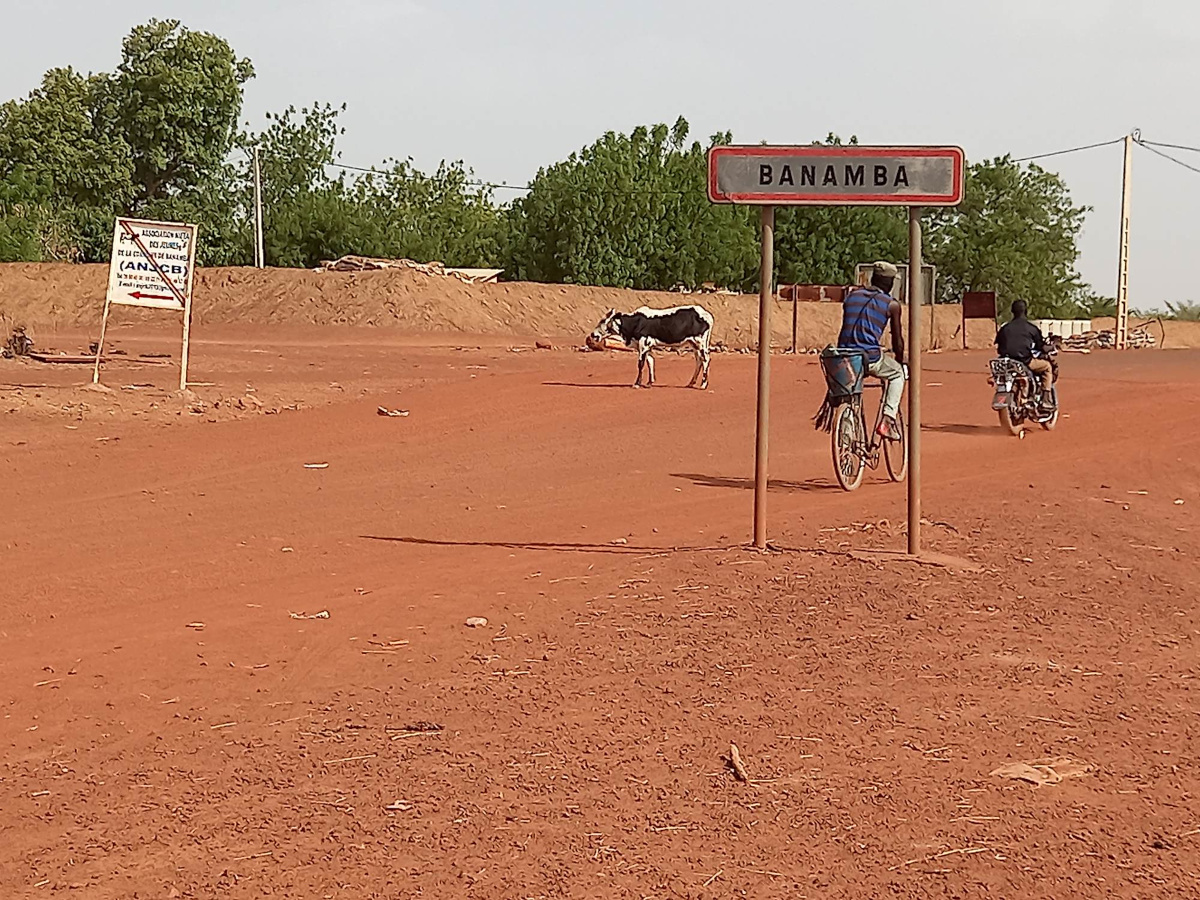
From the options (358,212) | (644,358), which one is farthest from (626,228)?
(644,358)

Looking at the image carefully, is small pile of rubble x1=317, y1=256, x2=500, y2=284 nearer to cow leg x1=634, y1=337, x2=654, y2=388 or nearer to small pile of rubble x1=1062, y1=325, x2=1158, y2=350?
small pile of rubble x1=1062, y1=325, x2=1158, y2=350

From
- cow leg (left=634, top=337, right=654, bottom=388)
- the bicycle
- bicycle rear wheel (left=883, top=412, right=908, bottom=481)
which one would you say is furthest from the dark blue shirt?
cow leg (left=634, top=337, right=654, bottom=388)

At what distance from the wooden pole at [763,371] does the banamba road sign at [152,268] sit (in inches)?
420

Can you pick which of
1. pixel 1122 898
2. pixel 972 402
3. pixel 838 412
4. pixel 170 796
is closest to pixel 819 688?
pixel 1122 898

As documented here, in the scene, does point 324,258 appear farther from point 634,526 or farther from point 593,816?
point 593,816

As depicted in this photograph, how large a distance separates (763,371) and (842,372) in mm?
3239

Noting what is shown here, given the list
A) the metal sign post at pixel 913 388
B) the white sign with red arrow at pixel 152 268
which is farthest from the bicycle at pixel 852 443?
the white sign with red arrow at pixel 152 268

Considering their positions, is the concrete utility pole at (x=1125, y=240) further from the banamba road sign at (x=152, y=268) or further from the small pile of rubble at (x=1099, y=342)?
the banamba road sign at (x=152, y=268)

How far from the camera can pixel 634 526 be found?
35.0 ft

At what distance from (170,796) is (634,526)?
19.3ft

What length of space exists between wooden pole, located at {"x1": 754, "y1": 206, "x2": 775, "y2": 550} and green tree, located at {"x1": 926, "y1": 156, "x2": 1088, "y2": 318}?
62.2 m

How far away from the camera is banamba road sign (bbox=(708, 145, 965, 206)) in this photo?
27.1 feet

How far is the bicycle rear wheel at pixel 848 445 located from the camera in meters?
12.2

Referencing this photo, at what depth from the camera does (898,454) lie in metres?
15.1
